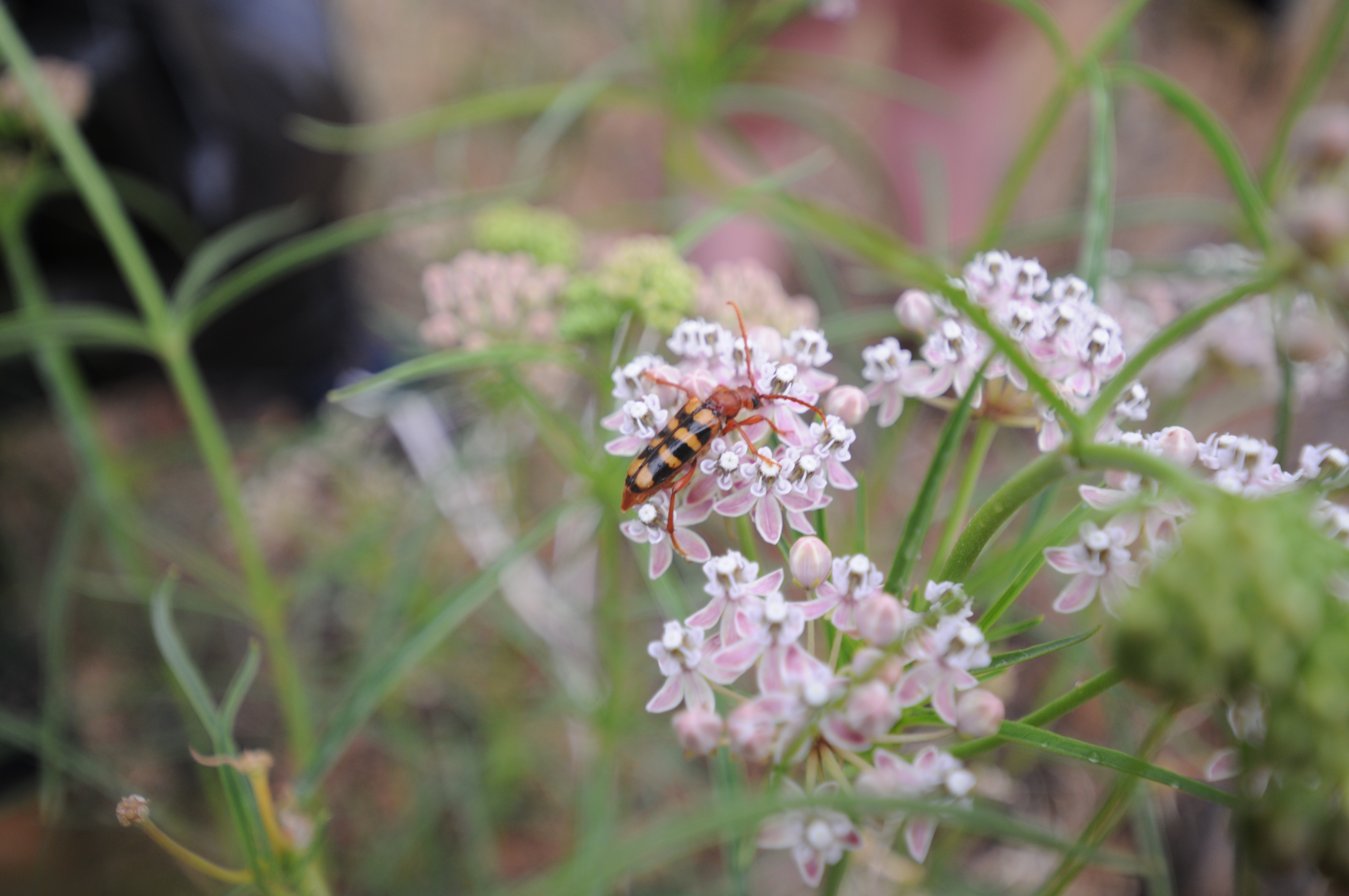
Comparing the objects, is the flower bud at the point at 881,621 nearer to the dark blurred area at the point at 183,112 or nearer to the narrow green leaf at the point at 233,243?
the narrow green leaf at the point at 233,243

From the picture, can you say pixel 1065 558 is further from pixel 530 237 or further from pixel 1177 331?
pixel 530 237

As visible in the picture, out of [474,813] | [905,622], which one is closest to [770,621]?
[905,622]

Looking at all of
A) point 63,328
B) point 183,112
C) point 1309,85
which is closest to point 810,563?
point 1309,85

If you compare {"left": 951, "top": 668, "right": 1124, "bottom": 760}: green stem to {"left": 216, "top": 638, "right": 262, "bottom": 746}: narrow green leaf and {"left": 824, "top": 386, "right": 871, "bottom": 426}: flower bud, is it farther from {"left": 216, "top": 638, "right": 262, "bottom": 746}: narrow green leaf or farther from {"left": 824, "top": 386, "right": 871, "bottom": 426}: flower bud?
{"left": 216, "top": 638, "right": 262, "bottom": 746}: narrow green leaf

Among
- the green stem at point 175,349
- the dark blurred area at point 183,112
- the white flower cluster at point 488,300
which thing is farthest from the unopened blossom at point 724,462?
the dark blurred area at point 183,112

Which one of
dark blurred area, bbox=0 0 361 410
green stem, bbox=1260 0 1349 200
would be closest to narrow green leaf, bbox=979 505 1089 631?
green stem, bbox=1260 0 1349 200

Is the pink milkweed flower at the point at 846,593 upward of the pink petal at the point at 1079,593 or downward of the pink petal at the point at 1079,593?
downward
